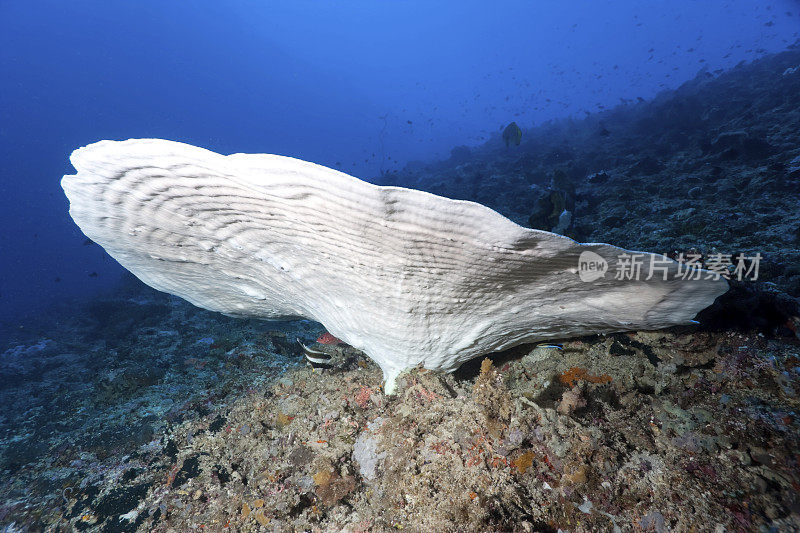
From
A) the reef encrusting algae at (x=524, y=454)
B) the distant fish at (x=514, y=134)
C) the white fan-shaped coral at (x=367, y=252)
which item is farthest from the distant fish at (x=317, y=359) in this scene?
the distant fish at (x=514, y=134)

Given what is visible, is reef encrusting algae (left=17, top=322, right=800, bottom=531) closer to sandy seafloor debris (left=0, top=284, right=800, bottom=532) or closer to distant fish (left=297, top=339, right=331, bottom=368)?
sandy seafloor debris (left=0, top=284, right=800, bottom=532)

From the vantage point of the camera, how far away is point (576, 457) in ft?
5.25

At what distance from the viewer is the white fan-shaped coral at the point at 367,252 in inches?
46.2

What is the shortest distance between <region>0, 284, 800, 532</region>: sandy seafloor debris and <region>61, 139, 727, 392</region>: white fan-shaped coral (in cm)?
36

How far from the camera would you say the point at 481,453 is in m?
1.72

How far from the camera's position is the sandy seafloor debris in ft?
4.67

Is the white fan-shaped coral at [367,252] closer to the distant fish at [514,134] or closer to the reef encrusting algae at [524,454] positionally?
the reef encrusting algae at [524,454]

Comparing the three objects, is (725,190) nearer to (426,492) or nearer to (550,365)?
(550,365)

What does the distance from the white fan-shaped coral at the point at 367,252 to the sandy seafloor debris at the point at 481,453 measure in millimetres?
356

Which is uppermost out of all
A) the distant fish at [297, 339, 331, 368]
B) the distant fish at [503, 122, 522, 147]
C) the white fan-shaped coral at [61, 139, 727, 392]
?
the distant fish at [503, 122, 522, 147]

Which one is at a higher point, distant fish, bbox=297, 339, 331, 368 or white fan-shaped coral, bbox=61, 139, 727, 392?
white fan-shaped coral, bbox=61, 139, 727, 392

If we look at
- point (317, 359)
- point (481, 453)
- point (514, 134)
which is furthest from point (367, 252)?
point (514, 134)

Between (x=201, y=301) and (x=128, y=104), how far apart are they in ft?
325

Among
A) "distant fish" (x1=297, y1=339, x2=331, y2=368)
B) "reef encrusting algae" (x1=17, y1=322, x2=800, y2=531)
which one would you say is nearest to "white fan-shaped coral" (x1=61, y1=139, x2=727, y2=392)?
"reef encrusting algae" (x1=17, y1=322, x2=800, y2=531)
